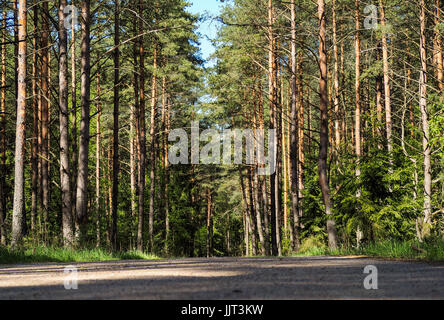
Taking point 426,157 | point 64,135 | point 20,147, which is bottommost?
point 426,157

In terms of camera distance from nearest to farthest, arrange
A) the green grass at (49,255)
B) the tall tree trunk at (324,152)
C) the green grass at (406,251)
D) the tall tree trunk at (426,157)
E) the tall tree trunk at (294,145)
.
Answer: the green grass at (406,251) → the green grass at (49,255) → the tall tree trunk at (426,157) → the tall tree trunk at (324,152) → the tall tree trunk at (294,145)

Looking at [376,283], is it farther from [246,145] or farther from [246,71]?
[246,145]

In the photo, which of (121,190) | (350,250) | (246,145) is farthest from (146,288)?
(121,190)

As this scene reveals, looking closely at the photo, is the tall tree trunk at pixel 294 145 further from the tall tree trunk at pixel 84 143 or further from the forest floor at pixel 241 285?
the forest floor at pixel 241 285

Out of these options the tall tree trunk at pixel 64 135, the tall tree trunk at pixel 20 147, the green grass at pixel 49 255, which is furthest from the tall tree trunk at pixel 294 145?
the tall tree trunk at pixel 20 147

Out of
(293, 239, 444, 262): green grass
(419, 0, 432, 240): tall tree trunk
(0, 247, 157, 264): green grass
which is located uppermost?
(419, 0, 432, 240): tall tree trunk

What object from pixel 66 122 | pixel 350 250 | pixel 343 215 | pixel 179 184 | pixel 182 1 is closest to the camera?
pixel 350 250

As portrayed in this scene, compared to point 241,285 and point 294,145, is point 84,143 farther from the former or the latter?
point 294,145

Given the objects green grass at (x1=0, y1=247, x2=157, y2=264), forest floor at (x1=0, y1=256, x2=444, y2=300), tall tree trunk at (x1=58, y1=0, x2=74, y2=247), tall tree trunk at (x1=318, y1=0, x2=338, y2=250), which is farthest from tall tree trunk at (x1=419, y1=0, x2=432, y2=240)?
tall tree trunk at (x1=58, y1=0, x2=74, y2=247)

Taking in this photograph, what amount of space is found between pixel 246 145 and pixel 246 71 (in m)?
7.03

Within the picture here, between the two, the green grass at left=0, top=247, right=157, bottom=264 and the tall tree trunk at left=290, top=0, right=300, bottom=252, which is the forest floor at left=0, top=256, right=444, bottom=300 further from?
the tall tree trunk at left=290, top=0, right=300, bottom=252

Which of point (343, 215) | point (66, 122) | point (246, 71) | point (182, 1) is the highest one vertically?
point (182, 1)

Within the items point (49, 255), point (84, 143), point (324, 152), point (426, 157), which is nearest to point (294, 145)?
point (324, 152)

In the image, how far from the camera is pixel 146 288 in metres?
4.67
